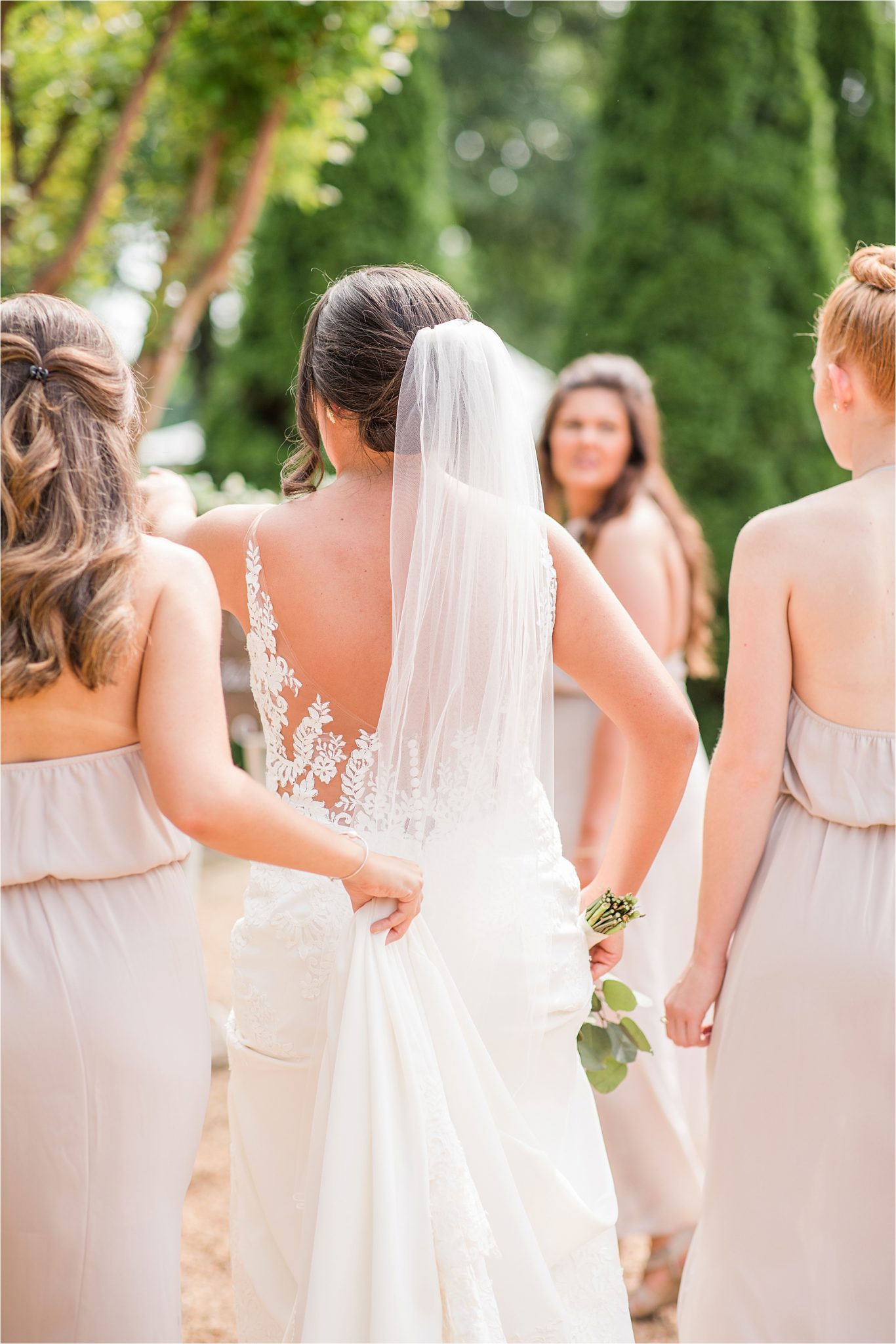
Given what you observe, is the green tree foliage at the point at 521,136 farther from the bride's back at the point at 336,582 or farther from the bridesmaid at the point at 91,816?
the bridesmaid at the point at 91,816

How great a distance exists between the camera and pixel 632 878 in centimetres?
240

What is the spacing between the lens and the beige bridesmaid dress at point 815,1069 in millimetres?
2271

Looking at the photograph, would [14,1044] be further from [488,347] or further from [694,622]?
[694,622]

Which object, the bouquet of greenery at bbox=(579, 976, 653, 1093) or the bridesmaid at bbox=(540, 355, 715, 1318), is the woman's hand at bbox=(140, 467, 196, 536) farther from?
the bridesmaid at bbox=(540, 355, 715, 1318)

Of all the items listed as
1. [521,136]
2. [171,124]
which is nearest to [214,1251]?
[171,124]

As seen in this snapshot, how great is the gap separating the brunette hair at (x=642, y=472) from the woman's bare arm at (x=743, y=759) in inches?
63.2

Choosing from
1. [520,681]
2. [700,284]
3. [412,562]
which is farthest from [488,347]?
[700,284]

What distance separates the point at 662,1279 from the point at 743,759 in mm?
1803

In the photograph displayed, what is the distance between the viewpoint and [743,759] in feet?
7.80

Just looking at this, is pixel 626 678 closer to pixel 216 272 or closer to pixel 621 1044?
pixel 621 1044

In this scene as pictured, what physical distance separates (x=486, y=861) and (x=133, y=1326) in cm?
94

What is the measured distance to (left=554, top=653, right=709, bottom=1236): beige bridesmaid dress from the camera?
3.38 m

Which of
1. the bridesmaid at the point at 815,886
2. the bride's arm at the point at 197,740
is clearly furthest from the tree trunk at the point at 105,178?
the bride's arm at the point at 197,740

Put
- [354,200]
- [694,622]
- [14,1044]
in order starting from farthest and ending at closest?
[354,200], [694,622], [14,1044]
